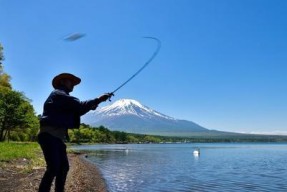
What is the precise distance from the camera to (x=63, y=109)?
788cm

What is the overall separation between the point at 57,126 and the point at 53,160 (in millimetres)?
689

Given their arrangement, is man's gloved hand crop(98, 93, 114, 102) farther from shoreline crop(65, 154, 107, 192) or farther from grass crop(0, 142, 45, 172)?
grass crop(0, 142, 45, 172)

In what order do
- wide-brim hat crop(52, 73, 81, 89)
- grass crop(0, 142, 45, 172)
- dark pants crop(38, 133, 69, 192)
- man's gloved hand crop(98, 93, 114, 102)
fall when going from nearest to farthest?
dark pants crop(38, 133, 69, 192)
man's gloved hand crop(98, 93, 114, 102)
wide-brim hat crop(52, 73, 81, 89)
grass crop(0, 142, 45, 172)

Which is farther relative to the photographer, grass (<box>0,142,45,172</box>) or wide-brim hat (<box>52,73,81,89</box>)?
grass (<box>0,142,45,172</box>)

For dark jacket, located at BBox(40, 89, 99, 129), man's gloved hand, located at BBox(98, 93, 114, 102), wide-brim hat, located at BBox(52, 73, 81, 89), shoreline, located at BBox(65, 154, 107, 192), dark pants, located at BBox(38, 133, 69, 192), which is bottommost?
shoreline, located at BBox(65, 154, 107, 192)

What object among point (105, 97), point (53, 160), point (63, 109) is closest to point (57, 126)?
point (63, 109)

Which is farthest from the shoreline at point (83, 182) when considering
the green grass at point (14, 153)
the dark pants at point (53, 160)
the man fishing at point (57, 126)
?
the man fishing at point (57, 126)

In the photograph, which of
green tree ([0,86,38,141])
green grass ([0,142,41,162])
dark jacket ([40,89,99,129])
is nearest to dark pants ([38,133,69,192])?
dark jacket ([40,89,99,129])

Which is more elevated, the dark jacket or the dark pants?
the dark jacket

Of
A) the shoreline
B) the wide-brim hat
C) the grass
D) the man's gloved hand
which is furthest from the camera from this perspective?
the grass

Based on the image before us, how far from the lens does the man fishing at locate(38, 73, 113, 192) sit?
7.78 meters

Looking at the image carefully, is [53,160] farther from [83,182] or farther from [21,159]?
[21,159]

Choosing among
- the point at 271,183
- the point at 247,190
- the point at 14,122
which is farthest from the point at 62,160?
the point at 14,122

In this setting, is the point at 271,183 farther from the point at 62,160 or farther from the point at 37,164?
the point at 62,160
